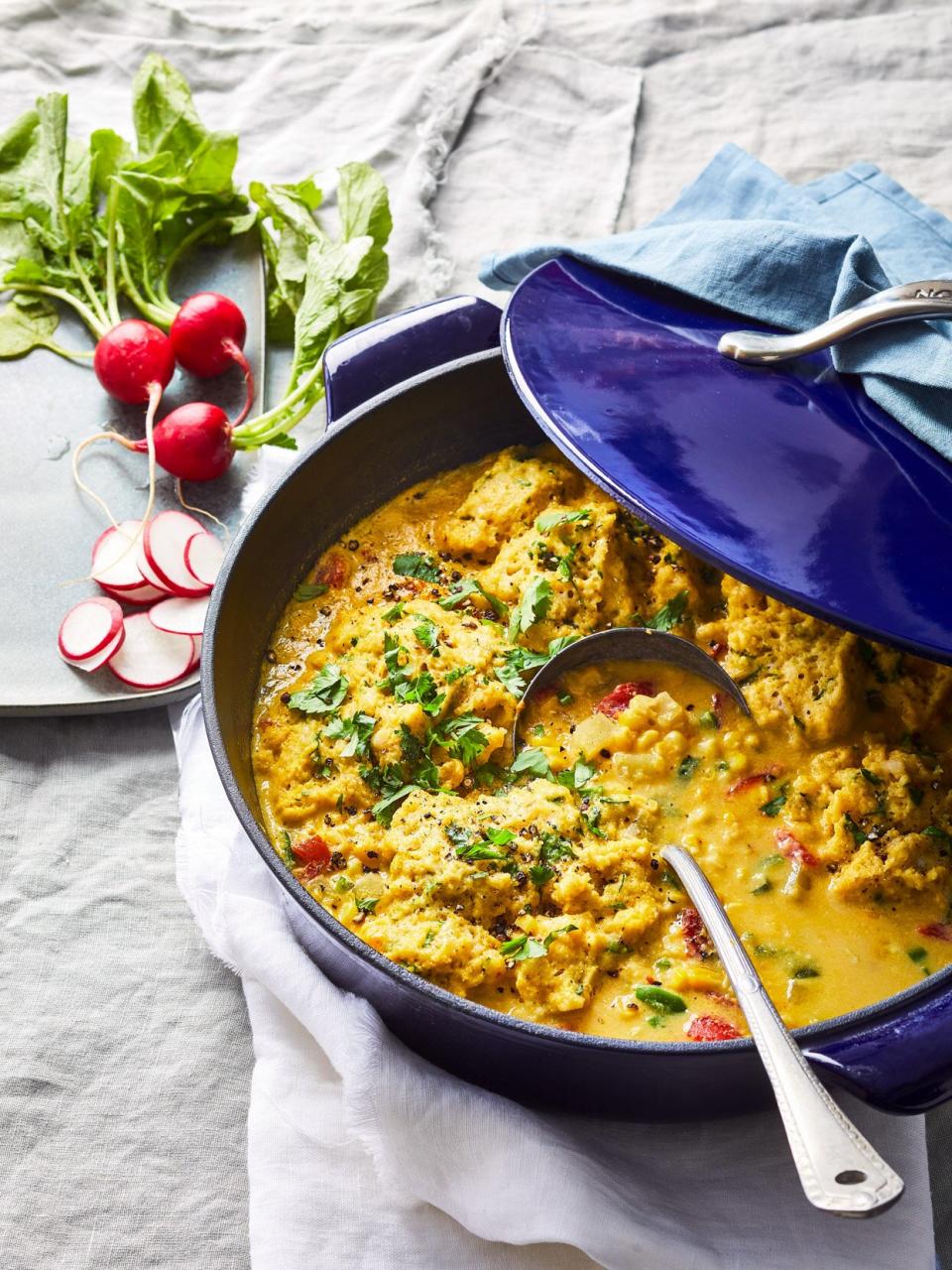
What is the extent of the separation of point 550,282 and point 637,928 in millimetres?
1478

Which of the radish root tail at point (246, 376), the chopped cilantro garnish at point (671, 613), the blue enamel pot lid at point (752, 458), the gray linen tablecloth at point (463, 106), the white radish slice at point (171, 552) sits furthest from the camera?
the radish root tail at point (246, 376)

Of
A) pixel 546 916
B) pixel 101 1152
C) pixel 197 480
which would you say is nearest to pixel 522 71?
pixel 197 480

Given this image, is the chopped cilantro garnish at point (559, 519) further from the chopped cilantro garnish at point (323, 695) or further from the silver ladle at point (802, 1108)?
the silver ladle at point (802, 1108)

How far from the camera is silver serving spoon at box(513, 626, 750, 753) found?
121 inches

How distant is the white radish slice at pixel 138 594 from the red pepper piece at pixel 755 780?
170 cm

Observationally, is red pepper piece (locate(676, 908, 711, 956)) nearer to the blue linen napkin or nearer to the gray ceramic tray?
the blue linen napkin

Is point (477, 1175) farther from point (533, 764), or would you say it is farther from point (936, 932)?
point (936, 932)

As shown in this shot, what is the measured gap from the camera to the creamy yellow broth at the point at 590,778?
269 centimetres

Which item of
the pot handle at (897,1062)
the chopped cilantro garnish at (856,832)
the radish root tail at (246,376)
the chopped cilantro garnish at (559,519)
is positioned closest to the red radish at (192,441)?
the radish root tail at (246,376)

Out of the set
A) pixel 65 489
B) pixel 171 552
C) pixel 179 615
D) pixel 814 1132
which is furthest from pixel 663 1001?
pixel 65 489

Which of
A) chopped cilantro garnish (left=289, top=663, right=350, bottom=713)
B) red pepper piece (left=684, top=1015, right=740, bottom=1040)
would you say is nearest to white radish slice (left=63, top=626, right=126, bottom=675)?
chopped cilantro garnish (left=289, top=663, right=350, bottom=713)

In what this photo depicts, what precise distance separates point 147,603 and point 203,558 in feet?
0.67

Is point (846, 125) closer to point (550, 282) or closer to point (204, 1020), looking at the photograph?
point (550, 282)

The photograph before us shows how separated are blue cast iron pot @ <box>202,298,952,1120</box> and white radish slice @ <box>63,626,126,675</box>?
0.51m
